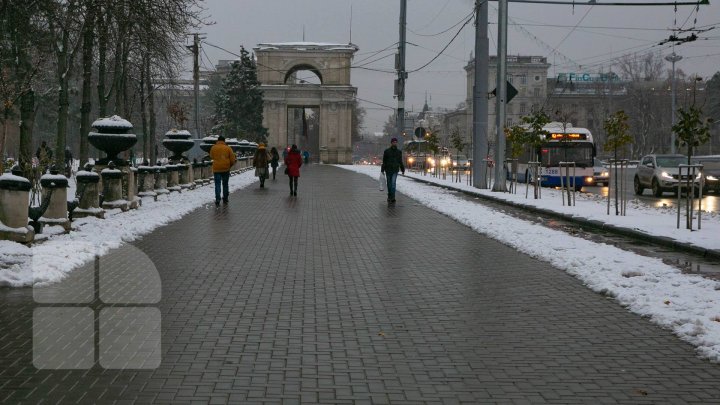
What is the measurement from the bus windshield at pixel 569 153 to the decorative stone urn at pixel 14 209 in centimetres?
3460

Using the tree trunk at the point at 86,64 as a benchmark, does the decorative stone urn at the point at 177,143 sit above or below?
below

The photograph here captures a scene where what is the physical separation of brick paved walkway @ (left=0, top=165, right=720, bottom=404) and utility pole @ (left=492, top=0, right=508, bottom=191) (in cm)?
1948

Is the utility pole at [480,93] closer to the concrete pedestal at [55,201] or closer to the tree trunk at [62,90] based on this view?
the tree trunk at [62,90]

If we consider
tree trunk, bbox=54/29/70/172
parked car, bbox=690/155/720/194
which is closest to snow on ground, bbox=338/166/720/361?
tree trunk, bbox=54/29/70/172

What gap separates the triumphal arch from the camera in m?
99.9

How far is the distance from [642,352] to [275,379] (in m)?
3.06

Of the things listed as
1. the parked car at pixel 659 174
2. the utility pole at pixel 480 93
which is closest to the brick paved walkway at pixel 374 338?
the utility pole at pixel 480 93

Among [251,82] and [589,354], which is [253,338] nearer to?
[589,354]

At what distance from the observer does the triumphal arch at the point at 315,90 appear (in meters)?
99.9

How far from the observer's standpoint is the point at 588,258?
1295cm

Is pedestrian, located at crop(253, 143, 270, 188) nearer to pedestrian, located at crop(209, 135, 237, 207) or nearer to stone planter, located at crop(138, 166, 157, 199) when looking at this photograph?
stone planter, located at crop(138, 166, 157, 199)

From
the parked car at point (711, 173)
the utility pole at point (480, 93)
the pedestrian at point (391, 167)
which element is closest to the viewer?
the pedestrian at point (391, 167)

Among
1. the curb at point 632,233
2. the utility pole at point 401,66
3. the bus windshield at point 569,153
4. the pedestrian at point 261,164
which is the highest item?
the utility pole at point 401,66

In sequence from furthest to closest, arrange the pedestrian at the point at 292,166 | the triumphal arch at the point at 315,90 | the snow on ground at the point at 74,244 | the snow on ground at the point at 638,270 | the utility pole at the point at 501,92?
1. the triumphal arch at the point at 315,90
2. the utility pole at the point at 501,92
3. the pedestrian at the point at 292,166
4. the snow on ground at the point at 74,244
5. the snow on ground at the point at 638,270
